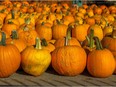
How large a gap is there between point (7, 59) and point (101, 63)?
810 millimetres

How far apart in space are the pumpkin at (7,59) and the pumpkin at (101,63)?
0.66 m

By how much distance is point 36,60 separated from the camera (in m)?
2.47

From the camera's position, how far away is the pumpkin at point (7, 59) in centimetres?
243

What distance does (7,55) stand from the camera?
243cm

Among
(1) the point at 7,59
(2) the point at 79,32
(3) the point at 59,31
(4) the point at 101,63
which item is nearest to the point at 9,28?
(3) the point at 59,31

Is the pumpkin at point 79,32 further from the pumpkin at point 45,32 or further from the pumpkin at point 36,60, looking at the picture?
the pumpkin at point 36,60

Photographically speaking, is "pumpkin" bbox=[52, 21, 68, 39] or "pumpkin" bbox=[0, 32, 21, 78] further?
"pumpkin" bbox=[52, 21, 68, 39]

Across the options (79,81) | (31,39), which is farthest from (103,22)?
(79,81)

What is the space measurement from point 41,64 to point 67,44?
318mm

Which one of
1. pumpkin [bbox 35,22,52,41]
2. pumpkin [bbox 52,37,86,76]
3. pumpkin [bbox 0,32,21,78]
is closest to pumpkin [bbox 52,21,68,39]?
pumpkin [bbox 35,22,52,41]

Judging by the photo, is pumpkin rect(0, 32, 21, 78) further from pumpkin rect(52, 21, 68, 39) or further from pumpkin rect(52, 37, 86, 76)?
pumpkin rect(52, 21, 68, 39)

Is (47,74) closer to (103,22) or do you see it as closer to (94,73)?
(94,73)

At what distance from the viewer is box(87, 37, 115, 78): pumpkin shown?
247 centimetres

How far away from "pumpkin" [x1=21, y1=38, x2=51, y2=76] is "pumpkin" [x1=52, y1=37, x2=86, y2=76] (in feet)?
0.30
